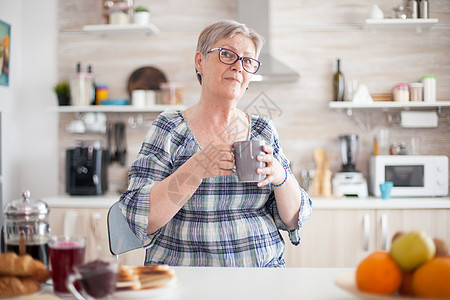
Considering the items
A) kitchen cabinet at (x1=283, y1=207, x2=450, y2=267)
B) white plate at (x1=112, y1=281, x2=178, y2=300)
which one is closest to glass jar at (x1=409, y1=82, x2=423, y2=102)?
kitchen cabinet at (x1=283, y1=207, x2=450, y2=267)

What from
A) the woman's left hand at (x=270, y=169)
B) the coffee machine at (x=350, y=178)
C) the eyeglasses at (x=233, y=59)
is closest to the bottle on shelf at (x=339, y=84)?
the coffee machine at (x=350, y=178)

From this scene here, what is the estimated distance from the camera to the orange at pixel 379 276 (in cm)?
81

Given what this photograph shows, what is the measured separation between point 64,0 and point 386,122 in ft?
8.85

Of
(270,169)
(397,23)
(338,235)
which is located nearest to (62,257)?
(270,169)

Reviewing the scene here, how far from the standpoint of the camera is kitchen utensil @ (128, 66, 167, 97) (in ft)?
12.3

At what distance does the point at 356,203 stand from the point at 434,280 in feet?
7.69

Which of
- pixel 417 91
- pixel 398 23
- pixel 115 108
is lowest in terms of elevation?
pixel 115 108

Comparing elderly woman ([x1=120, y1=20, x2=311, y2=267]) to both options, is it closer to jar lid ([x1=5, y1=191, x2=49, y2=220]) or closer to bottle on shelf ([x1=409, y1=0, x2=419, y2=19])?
jar lid ([x1=5, y1=191, x2=49, y2=220])

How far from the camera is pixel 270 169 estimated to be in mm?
1232

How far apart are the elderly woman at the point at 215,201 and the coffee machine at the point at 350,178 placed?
6.27ft

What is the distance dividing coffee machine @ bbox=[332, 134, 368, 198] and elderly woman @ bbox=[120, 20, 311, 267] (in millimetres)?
1910

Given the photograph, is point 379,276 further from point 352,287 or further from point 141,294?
point 141,294

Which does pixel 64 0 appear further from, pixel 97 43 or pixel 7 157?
pixel 7 157

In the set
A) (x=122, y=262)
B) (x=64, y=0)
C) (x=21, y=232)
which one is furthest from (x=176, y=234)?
(x=64, y=0)
